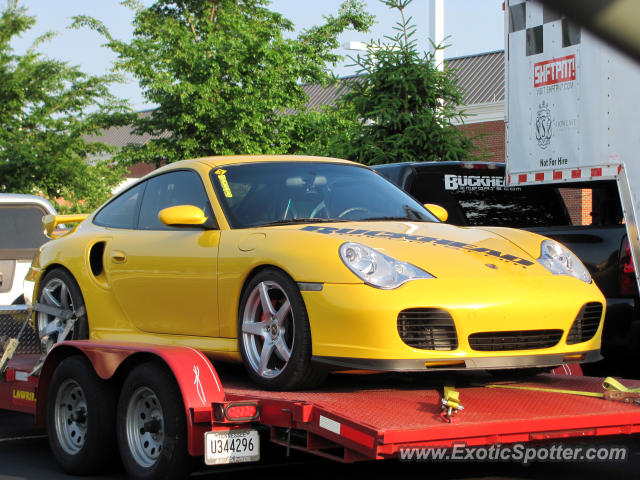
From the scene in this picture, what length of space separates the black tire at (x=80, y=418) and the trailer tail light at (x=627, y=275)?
10.8 feet

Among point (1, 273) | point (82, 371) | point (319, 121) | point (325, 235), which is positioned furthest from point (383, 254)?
point (319, 121)

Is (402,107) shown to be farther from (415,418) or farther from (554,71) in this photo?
(415,418)

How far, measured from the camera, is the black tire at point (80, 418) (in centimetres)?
501

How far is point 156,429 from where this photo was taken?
4.45 metres

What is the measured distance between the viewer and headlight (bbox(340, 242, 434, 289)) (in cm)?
417

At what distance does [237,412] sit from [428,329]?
961mm

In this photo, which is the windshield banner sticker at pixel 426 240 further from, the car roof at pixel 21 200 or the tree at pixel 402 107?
the tree at pixel 402 107

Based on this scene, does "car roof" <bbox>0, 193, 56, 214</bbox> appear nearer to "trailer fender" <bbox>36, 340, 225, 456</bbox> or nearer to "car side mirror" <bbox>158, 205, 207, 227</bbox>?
"trailer fender" <bbox>36, 340, 225, 456</bbox>

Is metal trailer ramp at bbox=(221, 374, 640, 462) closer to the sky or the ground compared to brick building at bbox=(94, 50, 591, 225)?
closer to the ground

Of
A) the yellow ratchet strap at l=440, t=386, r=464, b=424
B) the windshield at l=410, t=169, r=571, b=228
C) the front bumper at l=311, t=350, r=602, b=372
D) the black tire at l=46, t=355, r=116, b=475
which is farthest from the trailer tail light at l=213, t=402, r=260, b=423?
the windshield at l=410, t=169, r=571, b=228

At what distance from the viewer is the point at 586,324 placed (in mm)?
4574

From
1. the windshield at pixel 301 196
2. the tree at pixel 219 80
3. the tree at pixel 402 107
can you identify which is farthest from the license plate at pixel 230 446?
the tree at pixel 219 80

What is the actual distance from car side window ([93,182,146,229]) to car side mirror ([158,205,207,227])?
3.18 feet

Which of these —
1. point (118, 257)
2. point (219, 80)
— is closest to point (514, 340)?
point (118, 257)
